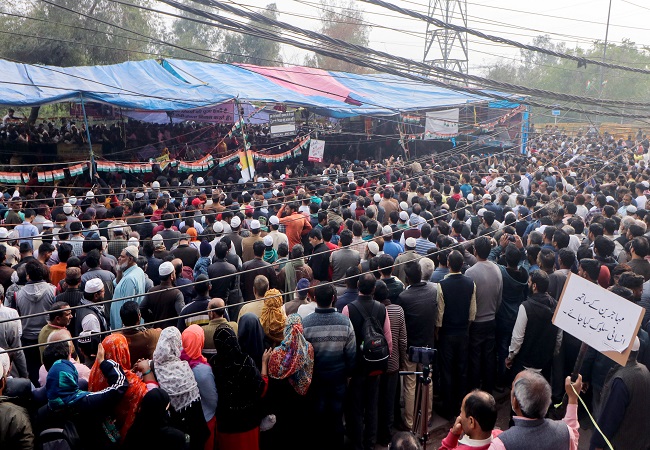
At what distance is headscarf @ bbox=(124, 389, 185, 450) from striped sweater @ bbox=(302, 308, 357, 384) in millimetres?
1281

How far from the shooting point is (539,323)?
16.1 feet

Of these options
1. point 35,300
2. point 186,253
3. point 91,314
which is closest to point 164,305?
point 91,314

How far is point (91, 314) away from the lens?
188 inches

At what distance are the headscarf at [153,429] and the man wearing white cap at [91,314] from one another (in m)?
1.50

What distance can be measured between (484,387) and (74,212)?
7287mm

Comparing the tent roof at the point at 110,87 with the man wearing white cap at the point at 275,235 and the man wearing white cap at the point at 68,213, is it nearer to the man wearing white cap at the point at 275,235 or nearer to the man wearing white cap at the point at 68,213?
the man wearing white cap at the point at 68,213

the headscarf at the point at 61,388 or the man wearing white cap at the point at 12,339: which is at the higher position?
the headscarf at the point at 61,388

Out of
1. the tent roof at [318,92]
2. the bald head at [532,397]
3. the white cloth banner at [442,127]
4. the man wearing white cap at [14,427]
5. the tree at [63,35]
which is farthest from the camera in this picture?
the tree at [63,35]

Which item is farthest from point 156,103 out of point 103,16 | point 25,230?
point 103,16

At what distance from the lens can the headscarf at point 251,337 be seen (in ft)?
14.1

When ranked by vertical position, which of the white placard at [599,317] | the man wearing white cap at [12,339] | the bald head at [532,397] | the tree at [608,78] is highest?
the tree at [608,78]

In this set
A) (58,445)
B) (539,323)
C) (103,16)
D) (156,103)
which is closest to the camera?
(58,445)

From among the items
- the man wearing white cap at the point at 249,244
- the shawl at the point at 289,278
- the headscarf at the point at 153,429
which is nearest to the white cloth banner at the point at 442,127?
the man wearing white cap at the point at 249,244

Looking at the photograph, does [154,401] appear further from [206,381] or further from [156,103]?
[156,103]
